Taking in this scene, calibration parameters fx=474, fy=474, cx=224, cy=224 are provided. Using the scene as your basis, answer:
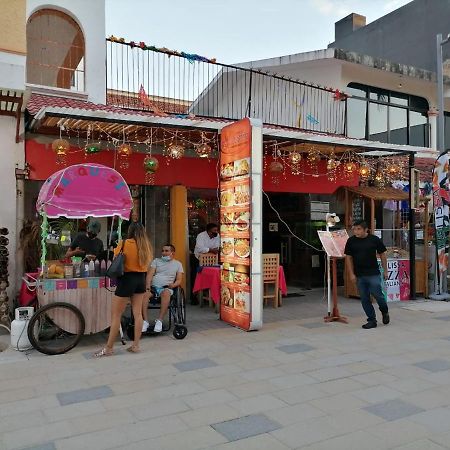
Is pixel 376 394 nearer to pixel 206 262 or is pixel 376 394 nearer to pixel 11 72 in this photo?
pixel 206 262

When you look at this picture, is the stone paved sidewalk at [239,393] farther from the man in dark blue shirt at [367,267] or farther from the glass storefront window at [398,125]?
the glass storefront window at [398,125]

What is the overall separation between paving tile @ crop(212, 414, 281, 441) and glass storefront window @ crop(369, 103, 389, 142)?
11.7 metres

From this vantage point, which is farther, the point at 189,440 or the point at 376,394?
the point at 376,394

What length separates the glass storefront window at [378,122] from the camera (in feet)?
46.7

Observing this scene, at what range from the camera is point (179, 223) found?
9711 mm

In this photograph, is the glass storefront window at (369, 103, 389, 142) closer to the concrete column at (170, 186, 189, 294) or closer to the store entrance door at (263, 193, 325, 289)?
the store entrance door at (263, 193, 325, 289)

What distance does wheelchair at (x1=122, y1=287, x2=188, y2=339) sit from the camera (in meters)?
6.67

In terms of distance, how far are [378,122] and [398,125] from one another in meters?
1.03

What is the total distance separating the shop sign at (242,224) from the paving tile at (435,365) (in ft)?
7.97

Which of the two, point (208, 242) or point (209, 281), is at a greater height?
point (208, 242)

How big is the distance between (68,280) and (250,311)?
2.62m

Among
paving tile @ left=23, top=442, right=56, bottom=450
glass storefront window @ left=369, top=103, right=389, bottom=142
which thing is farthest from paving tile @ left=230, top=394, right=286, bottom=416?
glass storefront window @ left=369, top=103, right=389, bottom=142

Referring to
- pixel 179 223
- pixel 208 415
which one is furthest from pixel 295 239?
pixel 208 415

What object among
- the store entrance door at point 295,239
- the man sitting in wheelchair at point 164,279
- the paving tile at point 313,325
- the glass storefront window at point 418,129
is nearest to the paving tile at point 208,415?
the man sitting in wheelchair at point 164,279
